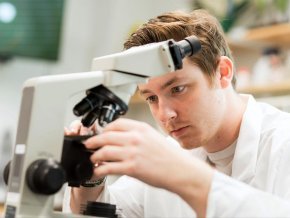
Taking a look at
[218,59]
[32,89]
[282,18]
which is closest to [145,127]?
[32,89]

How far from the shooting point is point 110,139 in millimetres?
843

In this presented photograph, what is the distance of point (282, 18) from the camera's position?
8.90ft

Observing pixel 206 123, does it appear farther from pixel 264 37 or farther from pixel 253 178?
pixel 264 37

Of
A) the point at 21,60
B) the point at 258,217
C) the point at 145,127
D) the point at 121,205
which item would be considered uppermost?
the point at 145,127

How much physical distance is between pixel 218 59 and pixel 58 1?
2.22 meters

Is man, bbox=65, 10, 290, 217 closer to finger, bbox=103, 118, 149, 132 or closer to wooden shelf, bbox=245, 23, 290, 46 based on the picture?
finger, bbox=103, 118, 149, 132

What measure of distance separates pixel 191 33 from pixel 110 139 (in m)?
0.67

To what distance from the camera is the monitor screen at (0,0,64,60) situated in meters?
3.40

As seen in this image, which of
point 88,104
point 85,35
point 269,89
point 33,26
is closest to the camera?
point 88,104

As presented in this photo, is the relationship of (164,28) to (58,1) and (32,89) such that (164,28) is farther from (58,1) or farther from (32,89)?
(58,1)

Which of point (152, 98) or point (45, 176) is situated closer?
point (45, 176)

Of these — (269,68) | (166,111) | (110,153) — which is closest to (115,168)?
(110,153)

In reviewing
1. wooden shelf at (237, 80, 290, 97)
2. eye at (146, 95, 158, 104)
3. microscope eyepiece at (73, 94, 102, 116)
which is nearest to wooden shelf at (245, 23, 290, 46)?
wooden shelf at (237, 80, 290, 97)

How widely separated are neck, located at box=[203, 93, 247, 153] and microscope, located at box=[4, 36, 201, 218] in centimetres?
58
